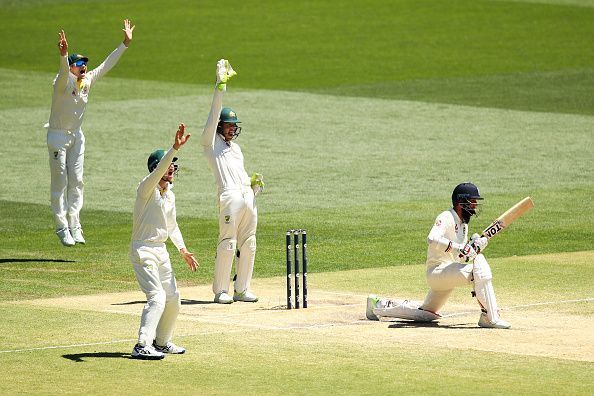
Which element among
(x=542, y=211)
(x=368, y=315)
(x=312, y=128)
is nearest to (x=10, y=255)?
(x=368, y=315)

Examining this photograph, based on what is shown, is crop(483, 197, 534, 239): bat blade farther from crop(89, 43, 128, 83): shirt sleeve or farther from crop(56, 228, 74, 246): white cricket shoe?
crop(56, 228, 74, 246): white cricket shoe

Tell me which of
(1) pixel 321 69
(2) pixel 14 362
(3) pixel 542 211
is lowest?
(2) pixel 14 362

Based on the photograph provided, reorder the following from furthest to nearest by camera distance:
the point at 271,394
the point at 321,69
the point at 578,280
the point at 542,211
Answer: the point at 321,69 < the point at 542,211 < the point at 578,280 < the point at 271,394

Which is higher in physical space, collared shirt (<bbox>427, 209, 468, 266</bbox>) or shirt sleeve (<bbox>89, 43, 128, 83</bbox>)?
shirt sleeve (<bbox>89, 43, 128, 83</bbox>)

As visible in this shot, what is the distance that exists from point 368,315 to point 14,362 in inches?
172

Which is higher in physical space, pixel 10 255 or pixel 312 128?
pixel 312 128

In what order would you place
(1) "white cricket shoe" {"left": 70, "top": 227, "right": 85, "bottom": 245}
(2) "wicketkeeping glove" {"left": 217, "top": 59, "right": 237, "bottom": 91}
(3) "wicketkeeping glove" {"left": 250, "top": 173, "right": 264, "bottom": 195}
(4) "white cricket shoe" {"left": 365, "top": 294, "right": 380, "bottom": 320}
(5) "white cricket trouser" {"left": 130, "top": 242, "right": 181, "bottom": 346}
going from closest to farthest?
(5) "white cricket trouser" {"left": 130, "top": 242, "right": 181, "bottom": 346} → (4) "white cricket shoe" {"left": 365, "top": 294, "right": 380, "bottom": 320} → (2) "wicketkeeping glove" {"left": 217, "top": 59, "right": 237, "bottom": 91} → (3) "wicketkeeping glove" {"left": 250, "top": 173, "right": 264, "bottom": 195} → (1) "white cricket shoe" {"left": 70, "top": 227, "right": 85, "bottom": 245}

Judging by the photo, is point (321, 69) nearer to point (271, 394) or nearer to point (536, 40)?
point (536, 40)

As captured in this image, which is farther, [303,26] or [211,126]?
[303,26]

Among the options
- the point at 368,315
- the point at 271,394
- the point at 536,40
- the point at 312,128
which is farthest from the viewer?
the point at 536,40

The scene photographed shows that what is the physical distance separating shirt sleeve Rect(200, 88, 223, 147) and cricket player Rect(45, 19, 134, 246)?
186 inches

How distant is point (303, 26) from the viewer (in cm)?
5228

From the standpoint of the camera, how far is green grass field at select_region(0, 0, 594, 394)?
14.9 meters

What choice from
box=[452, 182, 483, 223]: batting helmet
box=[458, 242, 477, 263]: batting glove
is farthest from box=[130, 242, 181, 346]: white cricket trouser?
box=[452, 182, 483, 223]: batting helmet
